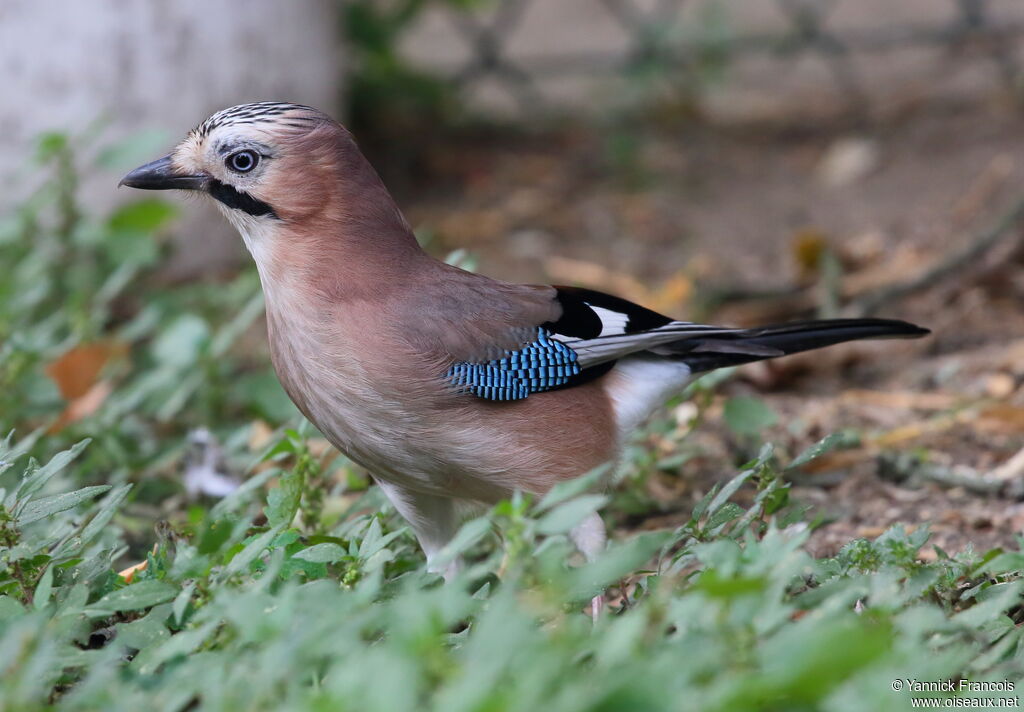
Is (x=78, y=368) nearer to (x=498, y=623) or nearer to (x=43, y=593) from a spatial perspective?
(x=43, y=593)

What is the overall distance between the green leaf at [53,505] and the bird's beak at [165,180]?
74 centimetres

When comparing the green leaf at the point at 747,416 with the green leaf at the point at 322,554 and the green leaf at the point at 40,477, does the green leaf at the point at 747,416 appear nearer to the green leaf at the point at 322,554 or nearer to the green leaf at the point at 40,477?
the green leaf at the point at 322,554

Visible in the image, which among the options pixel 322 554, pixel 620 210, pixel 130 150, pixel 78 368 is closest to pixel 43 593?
pixel 322 554

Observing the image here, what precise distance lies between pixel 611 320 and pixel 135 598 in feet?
4.19

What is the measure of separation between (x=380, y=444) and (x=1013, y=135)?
4.82 meters

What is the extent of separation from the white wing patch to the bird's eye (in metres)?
0.81

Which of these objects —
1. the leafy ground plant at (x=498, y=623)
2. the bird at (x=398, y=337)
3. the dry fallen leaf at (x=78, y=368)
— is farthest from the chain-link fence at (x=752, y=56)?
the leafy ground plant at (x=498, y=623)

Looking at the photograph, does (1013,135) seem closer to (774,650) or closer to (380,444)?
(380,444)

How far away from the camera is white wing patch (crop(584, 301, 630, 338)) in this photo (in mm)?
2993

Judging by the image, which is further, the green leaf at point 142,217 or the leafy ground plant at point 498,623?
the green leaf at point 142,217

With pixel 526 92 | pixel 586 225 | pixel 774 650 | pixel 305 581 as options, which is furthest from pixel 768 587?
pixel 526 92

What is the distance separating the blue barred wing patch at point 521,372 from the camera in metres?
2.74

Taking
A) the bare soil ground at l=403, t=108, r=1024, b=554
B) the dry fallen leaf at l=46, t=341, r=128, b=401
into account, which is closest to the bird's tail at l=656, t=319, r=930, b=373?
the bare soil ground at l=403, t=108, r=1024, b=554

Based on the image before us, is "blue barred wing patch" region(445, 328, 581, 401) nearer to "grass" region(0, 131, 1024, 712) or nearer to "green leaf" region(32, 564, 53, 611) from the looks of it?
"grass" region(0, 131, 1024, 712)
